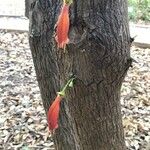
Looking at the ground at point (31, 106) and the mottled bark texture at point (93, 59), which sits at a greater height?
the mottled bark texture at point (93, 59)

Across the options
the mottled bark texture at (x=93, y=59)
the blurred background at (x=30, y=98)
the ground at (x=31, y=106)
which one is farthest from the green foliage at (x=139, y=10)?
the mottled bark texture at (x=93, y=59)

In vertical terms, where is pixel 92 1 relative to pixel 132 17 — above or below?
above

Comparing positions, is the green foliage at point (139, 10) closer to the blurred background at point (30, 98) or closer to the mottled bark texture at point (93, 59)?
the blurred background at point (30, 98)

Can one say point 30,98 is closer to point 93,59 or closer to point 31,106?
point 31,106

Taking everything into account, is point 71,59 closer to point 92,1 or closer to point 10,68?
point 92,1

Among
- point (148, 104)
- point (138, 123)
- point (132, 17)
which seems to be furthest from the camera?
point (132, 17)

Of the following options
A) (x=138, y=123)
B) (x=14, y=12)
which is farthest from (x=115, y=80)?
(x=14, y=12)

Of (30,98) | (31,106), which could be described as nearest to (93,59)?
(31,106)

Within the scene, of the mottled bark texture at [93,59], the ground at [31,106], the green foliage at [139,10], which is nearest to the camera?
the mottled bark texture at [93,59]
